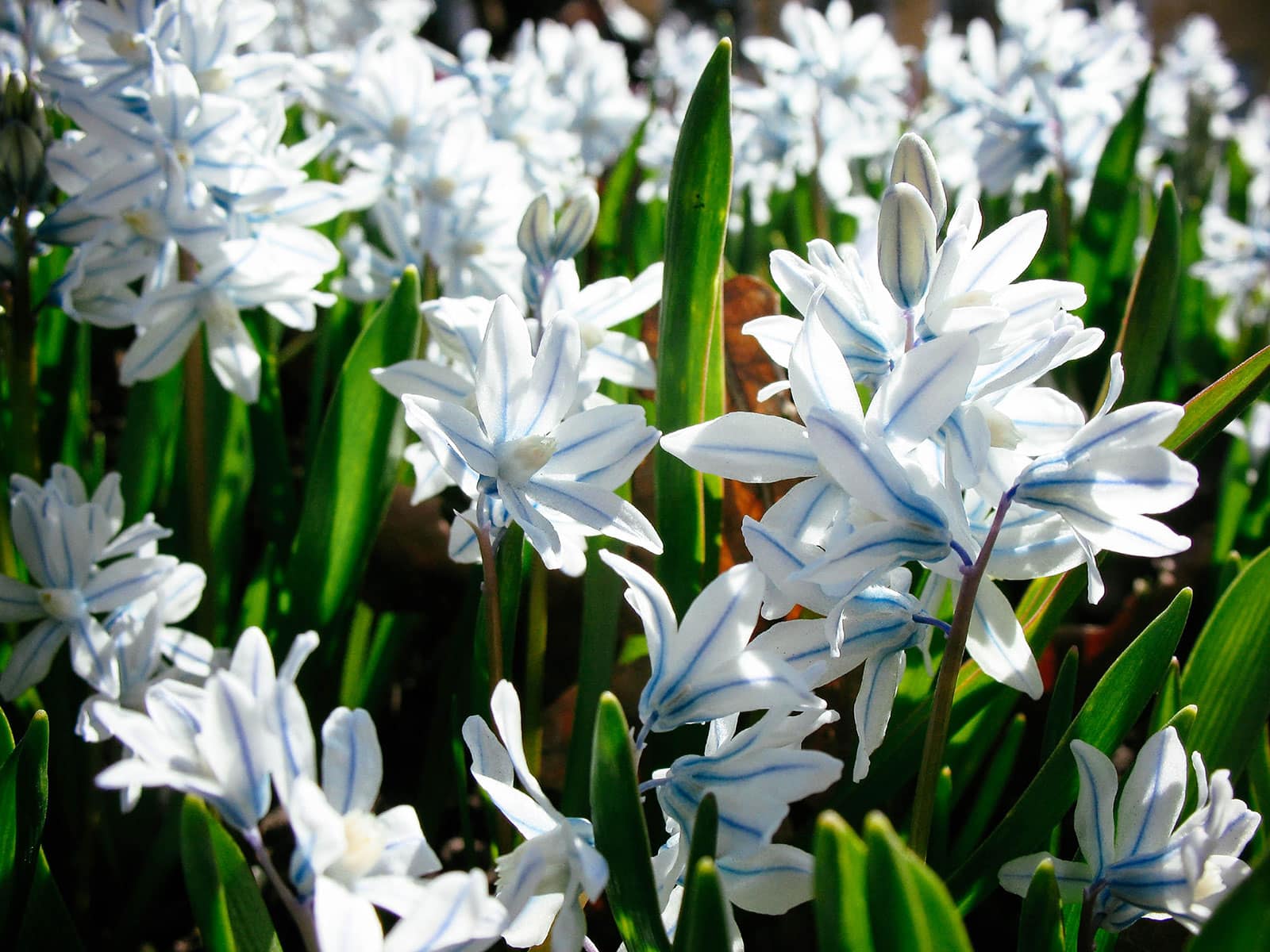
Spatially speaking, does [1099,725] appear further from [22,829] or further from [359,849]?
[22,829]

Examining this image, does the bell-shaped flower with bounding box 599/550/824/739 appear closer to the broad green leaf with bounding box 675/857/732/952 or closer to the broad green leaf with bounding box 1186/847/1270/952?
the broad green leaf with bounding box 675/857/732/952

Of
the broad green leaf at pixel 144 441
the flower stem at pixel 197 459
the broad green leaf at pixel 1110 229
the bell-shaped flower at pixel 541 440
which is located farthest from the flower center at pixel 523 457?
the broad green leaf at pixel 1110 229

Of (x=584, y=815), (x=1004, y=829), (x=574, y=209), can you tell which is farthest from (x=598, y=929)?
(x=574, y=209)

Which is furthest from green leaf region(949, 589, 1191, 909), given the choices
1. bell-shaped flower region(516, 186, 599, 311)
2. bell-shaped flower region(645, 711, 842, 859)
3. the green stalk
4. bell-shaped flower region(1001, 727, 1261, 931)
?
the green stalk

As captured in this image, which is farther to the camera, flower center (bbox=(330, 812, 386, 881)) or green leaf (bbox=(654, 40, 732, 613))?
green leaf (bbox=(654, 40, 732, 613))

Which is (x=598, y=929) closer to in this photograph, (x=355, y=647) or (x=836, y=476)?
(x=355, y=647)
